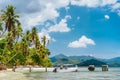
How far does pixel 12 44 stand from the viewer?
122m

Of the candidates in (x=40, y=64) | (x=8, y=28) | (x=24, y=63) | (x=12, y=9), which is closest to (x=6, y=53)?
(x=8, y=28)

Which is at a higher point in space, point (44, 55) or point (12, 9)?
point (12, 9)

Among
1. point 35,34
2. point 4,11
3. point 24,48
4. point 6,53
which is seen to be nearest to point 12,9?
point 4,11

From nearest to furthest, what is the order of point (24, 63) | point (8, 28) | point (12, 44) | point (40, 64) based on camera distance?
point (8, 28)
point (12, 44)
point (24, 63)
point (40, 64)

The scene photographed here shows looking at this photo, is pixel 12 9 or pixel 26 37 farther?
pixel 26 37

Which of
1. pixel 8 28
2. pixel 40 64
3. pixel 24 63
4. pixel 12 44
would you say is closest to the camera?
pixel 8 28

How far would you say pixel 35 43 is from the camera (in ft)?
490

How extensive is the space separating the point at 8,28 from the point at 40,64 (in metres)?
43.6

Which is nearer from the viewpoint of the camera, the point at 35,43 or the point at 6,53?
the point at 6,53

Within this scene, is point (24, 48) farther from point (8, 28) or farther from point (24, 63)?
point (8, 28)

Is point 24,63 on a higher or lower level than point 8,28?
lower

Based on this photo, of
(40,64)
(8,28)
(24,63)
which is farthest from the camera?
(40,64)

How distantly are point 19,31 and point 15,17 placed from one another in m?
6.41

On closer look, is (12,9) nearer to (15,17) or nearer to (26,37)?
(15,17)
